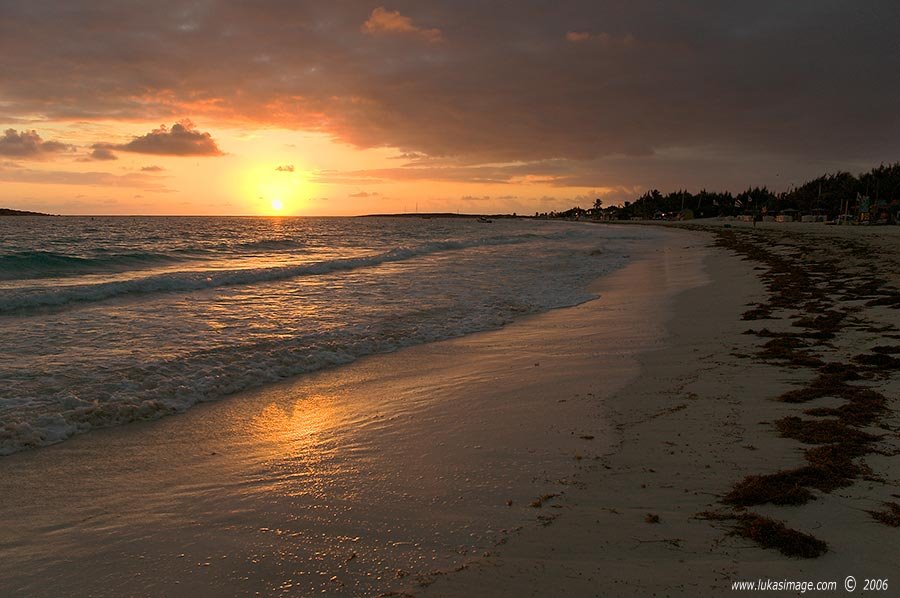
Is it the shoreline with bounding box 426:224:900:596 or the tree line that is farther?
the tree line

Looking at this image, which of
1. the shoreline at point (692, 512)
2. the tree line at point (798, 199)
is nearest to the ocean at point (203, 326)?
the shoreline at point (692, 512)

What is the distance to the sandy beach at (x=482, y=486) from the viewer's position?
3.07 meters

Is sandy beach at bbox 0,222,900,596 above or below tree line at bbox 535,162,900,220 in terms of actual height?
below

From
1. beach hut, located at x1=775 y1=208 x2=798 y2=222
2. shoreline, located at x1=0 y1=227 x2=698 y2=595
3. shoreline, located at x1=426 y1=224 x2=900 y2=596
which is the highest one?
beach hut, located at x1=775 y1=208 x2=798 y2=222

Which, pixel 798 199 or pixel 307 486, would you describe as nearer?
pixel 307 486

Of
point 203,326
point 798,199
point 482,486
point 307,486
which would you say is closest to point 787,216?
point 798,199

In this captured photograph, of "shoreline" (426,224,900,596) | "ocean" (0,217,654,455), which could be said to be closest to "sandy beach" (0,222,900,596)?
"shoreline" (426,224,900,596)

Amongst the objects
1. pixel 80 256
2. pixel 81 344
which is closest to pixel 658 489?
pixel 81 344

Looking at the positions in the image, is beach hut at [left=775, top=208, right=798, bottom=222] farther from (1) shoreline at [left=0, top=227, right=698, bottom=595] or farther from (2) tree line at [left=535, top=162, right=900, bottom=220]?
(1) shoreline at [left=0, top=227, right=698, bottom=595]

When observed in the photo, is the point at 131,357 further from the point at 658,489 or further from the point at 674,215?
the point at 674,215

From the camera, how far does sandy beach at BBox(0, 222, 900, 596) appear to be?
3068 millimetres

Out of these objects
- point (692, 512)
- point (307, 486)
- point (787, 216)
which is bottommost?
point (307, 486)

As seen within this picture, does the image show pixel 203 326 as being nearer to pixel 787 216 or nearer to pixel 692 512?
pixel 692 512

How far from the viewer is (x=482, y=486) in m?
4.12
